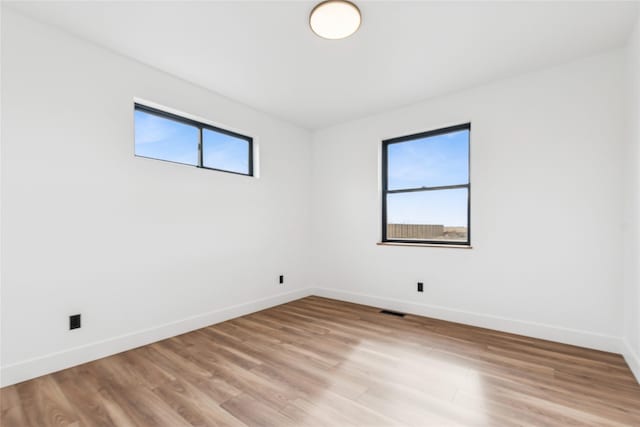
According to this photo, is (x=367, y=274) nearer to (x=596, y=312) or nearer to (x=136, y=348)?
(x=596, y=312)

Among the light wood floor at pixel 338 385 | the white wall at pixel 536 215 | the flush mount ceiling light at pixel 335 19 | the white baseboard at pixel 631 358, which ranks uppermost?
the flush mount ceiling light at pixel 335 19

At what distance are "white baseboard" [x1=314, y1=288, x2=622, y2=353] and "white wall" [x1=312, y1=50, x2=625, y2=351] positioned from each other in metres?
0.01

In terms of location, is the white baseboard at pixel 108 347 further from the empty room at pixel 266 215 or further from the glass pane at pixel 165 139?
the glass pane at pixel 165 139

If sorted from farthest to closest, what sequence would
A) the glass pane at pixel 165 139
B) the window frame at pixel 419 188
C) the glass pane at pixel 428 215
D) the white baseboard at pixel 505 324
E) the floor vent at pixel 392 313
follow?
1. the floor vent at pixel 392 313
2. the glass pane at pixel 428 215
3. the window frame at pixel 419 188
4. the glass pane at pixel 165 139
5. the white baseboard at pixel 505 324

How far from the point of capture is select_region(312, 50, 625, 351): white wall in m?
2.54

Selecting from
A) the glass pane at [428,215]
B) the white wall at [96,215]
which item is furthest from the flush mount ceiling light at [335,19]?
the glass pane at [428,215]

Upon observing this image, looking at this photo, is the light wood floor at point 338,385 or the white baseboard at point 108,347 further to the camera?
the white baseboard at point 108,347

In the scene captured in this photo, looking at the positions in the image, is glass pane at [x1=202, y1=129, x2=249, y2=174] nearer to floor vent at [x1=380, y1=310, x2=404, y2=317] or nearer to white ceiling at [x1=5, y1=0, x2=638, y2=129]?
white ceiling at [x1=5, y1=0, x2=638, y2=129]

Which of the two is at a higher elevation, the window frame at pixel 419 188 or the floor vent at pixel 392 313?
the window frame at pixel 419 188

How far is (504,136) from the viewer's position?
3023 mm

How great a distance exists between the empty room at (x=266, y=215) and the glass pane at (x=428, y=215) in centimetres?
Answer: 2

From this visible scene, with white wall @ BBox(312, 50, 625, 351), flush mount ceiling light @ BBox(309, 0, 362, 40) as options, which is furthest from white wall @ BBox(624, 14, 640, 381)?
flush mount ceiling light @ BBox(309, 0, 362, 40)

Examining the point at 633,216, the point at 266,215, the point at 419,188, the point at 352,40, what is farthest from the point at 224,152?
the point at 633,216

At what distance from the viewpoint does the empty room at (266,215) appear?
1969mm
